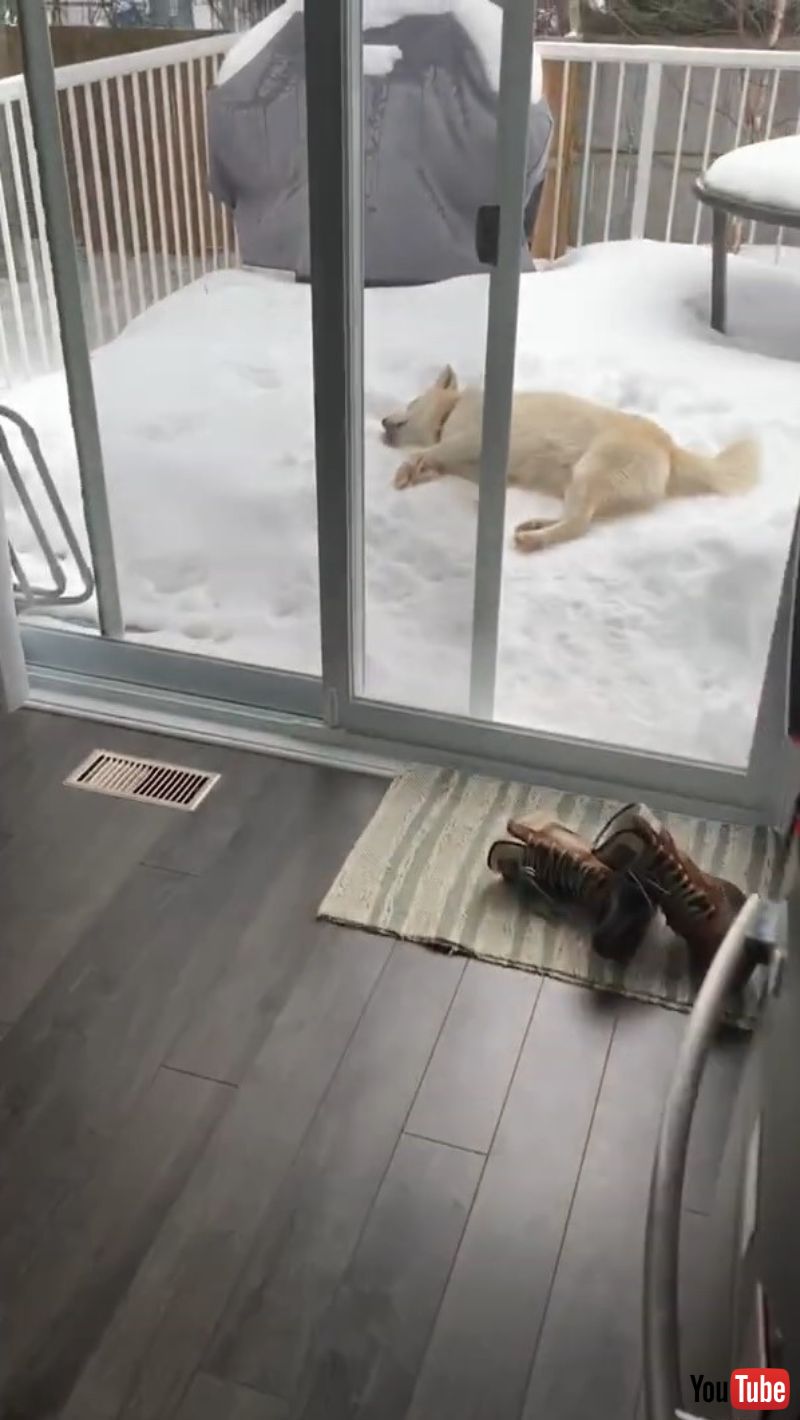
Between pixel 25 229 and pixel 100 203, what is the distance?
336 millimetres

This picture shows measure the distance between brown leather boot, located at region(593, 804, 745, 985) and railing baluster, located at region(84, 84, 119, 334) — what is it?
144 centimetres

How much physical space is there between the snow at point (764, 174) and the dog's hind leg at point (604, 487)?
2.55 ft

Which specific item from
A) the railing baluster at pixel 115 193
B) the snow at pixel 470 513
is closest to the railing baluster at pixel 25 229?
the snow at pixel 470 513

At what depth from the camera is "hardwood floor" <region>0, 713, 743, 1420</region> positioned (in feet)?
4.22

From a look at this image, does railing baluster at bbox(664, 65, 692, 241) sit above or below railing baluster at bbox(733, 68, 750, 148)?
below

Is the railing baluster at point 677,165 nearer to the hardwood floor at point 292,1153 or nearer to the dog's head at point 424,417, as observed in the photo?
the dog's head at point 424,417

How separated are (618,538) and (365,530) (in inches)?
30.1

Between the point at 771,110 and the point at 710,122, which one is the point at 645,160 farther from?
the point at 771,110

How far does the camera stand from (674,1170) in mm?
878

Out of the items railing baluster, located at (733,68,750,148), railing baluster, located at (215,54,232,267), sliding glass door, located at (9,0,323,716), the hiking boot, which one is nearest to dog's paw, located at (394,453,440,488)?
sliding glass door, located at (9,0,323,716)

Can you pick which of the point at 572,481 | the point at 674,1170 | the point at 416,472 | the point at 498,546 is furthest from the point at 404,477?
the point at 674,1170

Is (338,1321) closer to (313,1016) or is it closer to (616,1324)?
(616,1324)

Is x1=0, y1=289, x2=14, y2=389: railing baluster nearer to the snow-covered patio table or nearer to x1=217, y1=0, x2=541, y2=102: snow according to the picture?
x1=217, y1=0, x2=541, y2=102: snow

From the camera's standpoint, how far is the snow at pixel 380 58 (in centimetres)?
182
